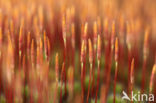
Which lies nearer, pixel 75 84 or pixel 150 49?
pixel 75 84

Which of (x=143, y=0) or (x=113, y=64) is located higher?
(x=143, y=0)

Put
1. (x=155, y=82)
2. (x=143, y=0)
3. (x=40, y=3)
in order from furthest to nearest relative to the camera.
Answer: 1. (x=143, y=0)
2. (x=40, y=3)
3. (x=155, y=82)

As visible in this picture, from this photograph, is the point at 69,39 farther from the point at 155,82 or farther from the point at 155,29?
the point at 155,29

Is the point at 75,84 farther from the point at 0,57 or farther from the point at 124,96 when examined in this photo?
the point at 0,57

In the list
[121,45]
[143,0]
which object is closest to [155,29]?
[121,45]

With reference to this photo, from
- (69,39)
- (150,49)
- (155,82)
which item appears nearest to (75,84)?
(69,39)

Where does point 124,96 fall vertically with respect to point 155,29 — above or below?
below

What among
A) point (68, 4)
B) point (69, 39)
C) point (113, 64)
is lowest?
point (113, 64)

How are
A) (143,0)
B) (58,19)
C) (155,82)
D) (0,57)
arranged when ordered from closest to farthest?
(0,57) < (155,82) < (58,19) < (143,0)

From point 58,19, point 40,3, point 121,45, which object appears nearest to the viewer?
point 121,45
